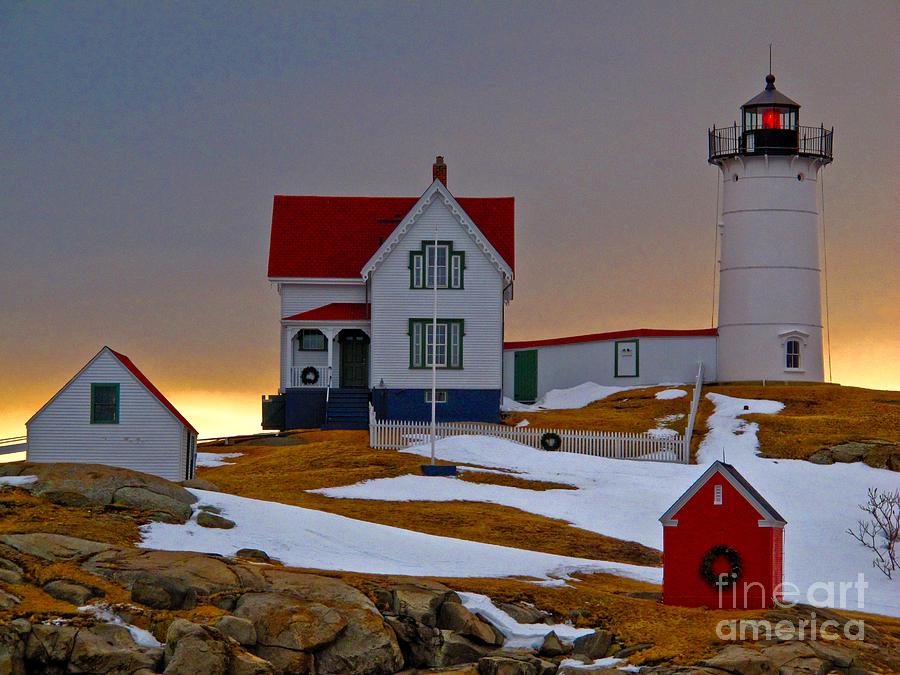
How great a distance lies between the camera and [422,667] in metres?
29.0

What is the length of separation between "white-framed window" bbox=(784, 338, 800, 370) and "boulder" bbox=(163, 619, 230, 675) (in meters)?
41.7

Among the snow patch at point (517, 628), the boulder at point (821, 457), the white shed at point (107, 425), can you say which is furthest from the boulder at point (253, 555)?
the boulder at point (821, 457)

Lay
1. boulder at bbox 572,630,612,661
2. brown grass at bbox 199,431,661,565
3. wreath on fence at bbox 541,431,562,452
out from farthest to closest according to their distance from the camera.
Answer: wreath on fence at bbox 541,431,562,452
brown grass at bbox 199,431,661,565
boulder at bbox 572,630,612,661

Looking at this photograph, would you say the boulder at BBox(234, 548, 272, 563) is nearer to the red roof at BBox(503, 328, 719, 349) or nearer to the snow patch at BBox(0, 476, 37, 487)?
the snow patch at BBox(0, 476, 37, 487)

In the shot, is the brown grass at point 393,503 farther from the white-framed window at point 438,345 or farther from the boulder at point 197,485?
the white-framed window at point 438,345

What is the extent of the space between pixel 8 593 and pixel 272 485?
18818 mm

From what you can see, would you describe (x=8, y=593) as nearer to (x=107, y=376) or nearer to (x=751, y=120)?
(x=107, y=376)

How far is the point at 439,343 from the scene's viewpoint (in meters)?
59.7

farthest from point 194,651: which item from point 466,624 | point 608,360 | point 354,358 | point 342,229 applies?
point 608,360

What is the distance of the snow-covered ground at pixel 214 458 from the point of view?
54531 mm

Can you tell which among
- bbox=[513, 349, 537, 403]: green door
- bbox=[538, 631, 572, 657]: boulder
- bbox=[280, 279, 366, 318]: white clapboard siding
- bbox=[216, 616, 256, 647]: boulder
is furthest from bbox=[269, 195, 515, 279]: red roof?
bbox=[216, 616, 256, 647]: boulder

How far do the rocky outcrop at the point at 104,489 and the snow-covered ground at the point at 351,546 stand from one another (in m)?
0.80

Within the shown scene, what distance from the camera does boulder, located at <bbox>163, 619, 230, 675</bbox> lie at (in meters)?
26.3

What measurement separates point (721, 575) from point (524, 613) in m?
4.69
